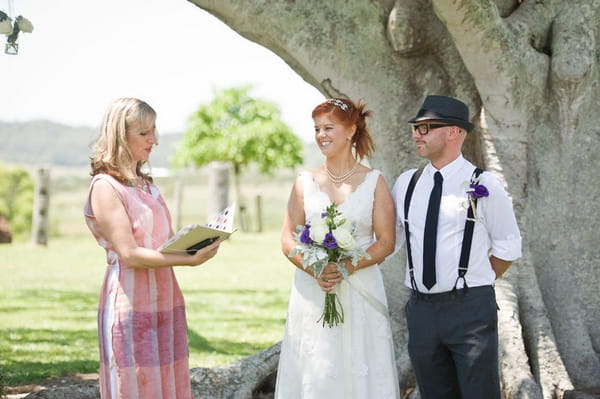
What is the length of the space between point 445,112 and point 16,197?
35.4 metres

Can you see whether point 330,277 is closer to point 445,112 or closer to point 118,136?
point 445,112

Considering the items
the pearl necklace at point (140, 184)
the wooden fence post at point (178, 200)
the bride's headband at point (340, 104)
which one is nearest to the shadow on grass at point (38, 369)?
the pearl necklace at point (140, 184)

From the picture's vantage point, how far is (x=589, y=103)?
5730 millimetres

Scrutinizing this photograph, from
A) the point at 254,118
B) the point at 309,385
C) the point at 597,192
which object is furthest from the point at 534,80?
the point at 254,118

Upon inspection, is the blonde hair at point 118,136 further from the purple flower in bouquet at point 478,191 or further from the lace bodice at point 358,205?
the purple flower in bouquet at point 478,191

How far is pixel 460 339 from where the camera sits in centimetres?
388

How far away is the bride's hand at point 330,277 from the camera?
4074 millimetres

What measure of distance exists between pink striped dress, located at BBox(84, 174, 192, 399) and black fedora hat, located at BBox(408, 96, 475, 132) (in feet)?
4.67

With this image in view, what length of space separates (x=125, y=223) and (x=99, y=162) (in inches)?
12.4

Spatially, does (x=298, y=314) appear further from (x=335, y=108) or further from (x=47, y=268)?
(x=47, y=268)

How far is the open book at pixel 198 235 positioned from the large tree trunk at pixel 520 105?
7.53 feet

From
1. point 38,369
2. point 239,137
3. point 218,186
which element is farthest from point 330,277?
point 239,137

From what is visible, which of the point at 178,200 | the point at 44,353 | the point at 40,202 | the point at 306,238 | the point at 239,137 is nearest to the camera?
the point at 306,238

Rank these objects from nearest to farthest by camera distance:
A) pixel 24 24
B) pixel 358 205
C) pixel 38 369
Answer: pixel 358 205, pixel 24 24, pixel 38 369
